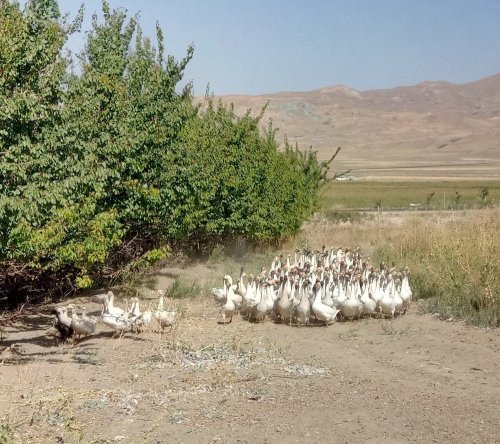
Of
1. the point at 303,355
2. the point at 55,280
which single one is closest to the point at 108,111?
the point at 55,280

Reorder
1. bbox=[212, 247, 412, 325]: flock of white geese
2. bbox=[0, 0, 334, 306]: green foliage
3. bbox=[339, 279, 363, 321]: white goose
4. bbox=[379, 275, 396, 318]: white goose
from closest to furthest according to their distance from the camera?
bbox=[0, 0, 334, 306]: green foliage < bbox=[212, 247, 412, 325]: flock of white geese < bbox=[339, 279, 363, 321]: white goose < bbox=[379, 275, 396, 318]: white goose

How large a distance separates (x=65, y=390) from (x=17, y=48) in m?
4.70

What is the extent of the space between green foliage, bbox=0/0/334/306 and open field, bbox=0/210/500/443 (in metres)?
1.84

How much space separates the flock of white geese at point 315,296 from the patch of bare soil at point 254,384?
0.31 meters

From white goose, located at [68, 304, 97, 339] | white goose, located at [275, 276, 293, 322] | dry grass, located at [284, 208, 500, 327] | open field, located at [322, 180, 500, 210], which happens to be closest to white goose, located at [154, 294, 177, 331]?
white goose, located at [68, 304, 97, 339]

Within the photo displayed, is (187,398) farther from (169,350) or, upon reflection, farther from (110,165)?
(110,165)

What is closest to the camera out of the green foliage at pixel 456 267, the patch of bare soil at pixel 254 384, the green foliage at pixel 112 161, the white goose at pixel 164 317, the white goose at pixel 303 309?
the patch of bare soil at pixel 254 384

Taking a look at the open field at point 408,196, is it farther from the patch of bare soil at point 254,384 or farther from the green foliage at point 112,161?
the patch of bare soil at point 254,384

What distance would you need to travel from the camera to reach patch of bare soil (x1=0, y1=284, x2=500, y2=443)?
8.73m

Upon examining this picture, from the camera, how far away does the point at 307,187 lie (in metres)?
28.0

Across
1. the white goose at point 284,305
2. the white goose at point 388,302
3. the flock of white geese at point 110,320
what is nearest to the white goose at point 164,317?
the flock of white geese at point 110,320

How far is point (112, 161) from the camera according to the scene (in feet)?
46.8

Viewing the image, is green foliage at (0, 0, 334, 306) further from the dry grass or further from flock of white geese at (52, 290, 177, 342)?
the dry grass

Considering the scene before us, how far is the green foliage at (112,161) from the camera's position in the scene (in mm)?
11039
